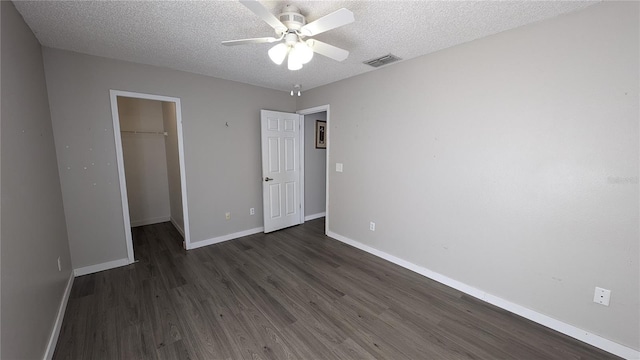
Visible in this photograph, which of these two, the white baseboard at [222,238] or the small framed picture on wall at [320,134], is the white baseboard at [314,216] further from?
the small framed picture on wall at [320,134]

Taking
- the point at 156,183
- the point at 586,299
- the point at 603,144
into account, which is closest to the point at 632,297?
the point at 586,299

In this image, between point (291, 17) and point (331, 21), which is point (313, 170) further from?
point (331, 21)

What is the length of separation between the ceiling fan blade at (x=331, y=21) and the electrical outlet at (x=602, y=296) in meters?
2.55

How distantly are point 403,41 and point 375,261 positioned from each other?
246 cm

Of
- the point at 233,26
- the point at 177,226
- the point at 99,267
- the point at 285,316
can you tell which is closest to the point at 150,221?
the point at 177,226

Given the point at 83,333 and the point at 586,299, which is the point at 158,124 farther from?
the point at 586,299

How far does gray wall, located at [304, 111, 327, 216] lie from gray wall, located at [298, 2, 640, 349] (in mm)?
1735

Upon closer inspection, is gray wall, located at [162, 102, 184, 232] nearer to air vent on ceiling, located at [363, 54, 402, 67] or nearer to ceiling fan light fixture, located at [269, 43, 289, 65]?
ceiling fan light fixture, located at [269, 43, 289, 65]

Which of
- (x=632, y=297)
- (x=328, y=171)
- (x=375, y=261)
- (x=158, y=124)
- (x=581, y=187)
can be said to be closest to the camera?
(x=632, y=297)

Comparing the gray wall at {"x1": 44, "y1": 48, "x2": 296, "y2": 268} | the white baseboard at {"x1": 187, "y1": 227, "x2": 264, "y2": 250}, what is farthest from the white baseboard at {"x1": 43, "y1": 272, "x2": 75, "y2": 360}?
the white baseboard at {"x1": 187, "y1": 227, "x2": 264, "y2": 250}

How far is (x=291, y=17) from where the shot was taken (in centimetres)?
168

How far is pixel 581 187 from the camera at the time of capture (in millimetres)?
1785

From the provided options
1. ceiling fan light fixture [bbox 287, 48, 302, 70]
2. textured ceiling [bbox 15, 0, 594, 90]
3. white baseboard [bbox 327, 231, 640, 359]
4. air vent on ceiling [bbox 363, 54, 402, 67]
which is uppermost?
textured ceiling [bbox 15, 0, 594, 90]

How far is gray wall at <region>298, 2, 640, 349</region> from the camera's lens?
1.65m
